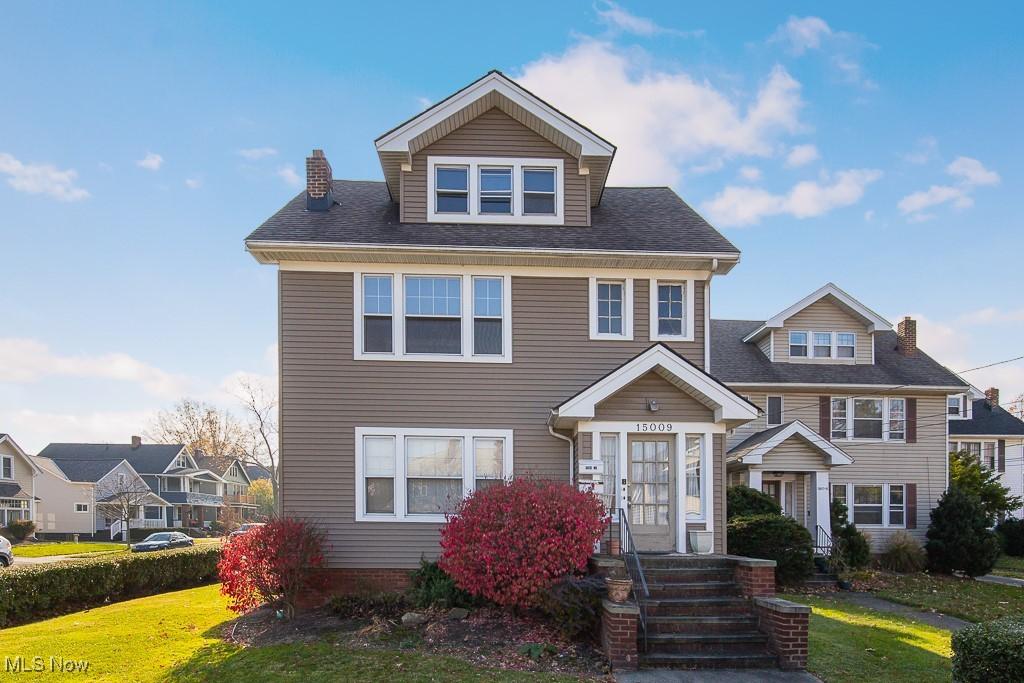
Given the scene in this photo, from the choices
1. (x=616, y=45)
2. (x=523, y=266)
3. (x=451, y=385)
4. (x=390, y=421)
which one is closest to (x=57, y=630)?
(x=390, y=421)

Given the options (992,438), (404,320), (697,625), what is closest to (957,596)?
(697,625)

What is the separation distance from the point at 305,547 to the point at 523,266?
6.23 metres

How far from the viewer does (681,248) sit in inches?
493

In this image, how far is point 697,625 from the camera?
9.28 metres

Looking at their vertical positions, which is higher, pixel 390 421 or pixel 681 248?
pixel 681 248

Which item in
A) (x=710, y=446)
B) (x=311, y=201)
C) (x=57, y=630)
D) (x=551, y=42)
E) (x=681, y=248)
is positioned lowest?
(x=57, y=630)

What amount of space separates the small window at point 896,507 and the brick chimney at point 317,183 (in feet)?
66.8

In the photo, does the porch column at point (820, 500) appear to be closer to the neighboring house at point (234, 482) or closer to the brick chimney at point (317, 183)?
the brick chimney at point (317, 183)

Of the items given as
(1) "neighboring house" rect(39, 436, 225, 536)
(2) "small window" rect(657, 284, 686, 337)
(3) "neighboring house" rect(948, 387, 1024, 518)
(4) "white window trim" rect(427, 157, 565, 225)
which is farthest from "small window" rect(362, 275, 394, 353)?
(1) "neighboring house" rect(39, 436, 225, 536)

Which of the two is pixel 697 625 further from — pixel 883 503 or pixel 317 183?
pixel 883 503

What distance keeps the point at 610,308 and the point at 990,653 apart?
7.90 m

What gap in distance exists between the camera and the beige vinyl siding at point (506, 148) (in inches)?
518

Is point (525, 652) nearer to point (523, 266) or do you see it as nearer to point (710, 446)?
point (710, 446)
